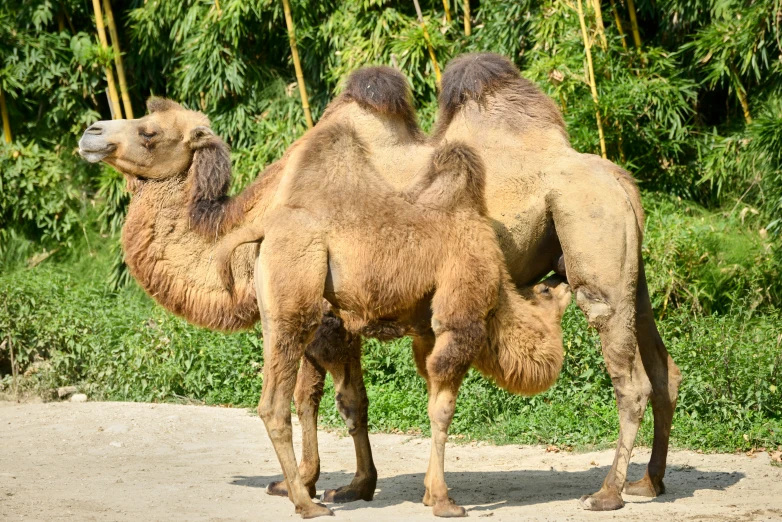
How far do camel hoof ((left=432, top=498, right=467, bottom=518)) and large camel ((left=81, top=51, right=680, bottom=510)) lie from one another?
2.10 feet

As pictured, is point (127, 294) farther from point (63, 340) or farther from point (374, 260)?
point (374, 260)

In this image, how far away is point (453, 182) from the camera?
512 cm

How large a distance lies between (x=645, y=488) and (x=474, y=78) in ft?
7.86

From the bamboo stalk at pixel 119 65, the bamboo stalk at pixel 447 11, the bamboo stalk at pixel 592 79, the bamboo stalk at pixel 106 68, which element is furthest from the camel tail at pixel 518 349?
the bamboo stalk at pixel 106 68

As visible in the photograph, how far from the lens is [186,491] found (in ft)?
18.1

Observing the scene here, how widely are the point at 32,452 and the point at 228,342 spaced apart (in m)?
2.27

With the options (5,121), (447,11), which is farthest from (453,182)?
(5,121)

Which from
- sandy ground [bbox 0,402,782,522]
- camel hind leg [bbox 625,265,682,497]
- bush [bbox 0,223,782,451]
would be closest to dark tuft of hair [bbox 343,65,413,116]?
camel hind leg [bbox 625,265,682,497]

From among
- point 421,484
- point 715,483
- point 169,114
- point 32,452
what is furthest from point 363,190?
point 32,452

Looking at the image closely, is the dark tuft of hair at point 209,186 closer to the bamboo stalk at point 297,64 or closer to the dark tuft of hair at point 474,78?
the dark tuft of hair at point 474,78

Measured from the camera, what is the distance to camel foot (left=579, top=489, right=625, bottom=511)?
199 inches

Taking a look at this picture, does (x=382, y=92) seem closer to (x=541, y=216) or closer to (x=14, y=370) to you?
(x=541, y=216)

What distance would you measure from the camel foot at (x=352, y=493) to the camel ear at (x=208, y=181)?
1.50 metres

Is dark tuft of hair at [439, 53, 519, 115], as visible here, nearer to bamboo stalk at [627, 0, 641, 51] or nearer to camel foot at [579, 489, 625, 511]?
camel foot at [579, 489, 625, 511]
